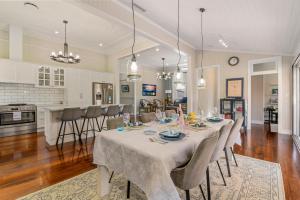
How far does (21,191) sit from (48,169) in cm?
60

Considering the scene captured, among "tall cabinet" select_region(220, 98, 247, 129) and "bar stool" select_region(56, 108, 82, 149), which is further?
"tall cabinet" select_region(220, 98, 247, 129)

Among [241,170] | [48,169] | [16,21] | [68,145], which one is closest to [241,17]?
[241,170]

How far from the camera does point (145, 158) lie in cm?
134

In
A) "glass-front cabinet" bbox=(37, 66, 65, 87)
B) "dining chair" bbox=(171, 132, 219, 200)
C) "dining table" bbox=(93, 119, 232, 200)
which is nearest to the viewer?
"dining table" bbox=(93, 119, 232, 200)

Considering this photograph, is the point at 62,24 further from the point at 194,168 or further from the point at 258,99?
the point at 258,99

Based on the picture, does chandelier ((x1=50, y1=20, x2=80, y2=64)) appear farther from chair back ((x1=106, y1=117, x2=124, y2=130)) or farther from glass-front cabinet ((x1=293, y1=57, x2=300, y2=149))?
glass-front cabinet ((x1=293, y1=57, x2=300, y2=149))

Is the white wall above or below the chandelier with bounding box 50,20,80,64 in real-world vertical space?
below

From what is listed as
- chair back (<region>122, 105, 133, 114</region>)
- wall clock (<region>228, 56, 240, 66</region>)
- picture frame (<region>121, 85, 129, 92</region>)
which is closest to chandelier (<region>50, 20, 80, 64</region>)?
chair back (<region>122, 105, 133, 114</region>)

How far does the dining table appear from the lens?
1.22 metres

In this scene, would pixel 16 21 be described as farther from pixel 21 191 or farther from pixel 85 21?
pixel 21 191

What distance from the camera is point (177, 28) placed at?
407 cm

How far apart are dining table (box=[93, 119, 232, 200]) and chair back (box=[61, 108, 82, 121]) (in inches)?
87.6

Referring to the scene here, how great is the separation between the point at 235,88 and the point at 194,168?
4997 millimetres

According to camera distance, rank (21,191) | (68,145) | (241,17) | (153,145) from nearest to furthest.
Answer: (153,145)
(21,191)
(241,17)
(68,145)
